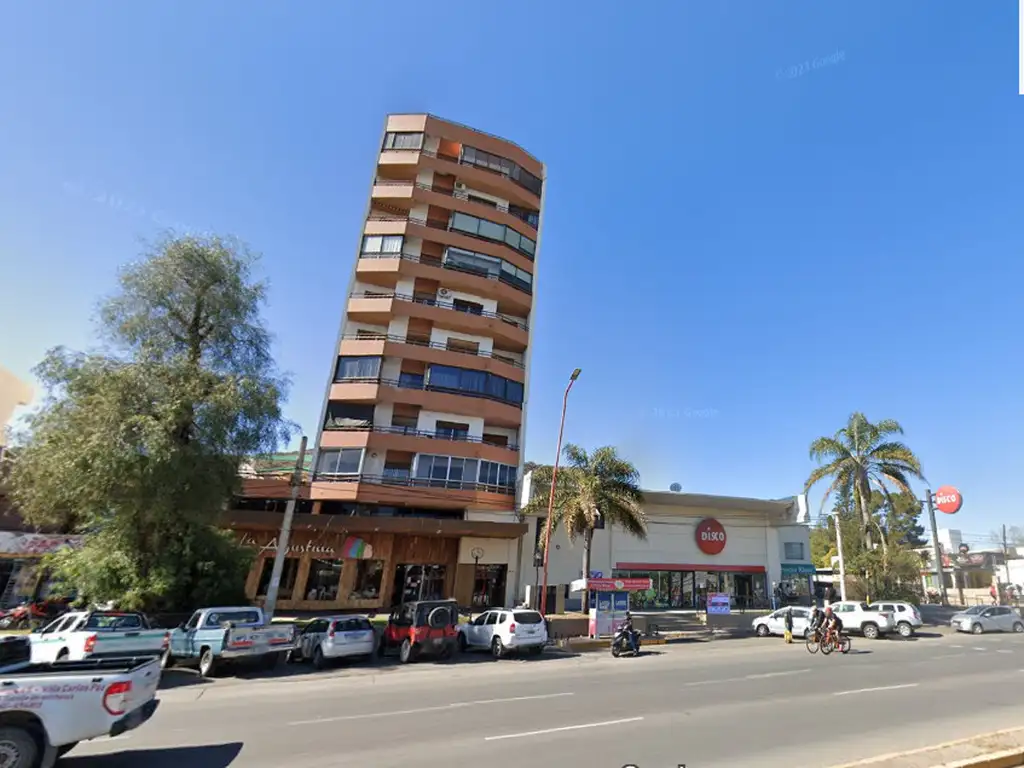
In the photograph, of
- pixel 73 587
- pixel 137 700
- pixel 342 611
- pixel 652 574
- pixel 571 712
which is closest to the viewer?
pixel 137 700

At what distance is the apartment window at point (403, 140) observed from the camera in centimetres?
4131

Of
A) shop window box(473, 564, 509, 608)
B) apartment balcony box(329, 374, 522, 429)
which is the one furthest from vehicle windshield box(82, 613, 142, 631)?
shop window box(473, 564, 509, 608)

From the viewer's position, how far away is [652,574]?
3559cm

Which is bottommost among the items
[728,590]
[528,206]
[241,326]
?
[728,590]

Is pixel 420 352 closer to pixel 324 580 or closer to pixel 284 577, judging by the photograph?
pixel 324 580

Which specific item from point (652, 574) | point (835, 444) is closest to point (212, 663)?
point (652, 574)

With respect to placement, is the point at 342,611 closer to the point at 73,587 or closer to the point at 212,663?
the point at 73,587

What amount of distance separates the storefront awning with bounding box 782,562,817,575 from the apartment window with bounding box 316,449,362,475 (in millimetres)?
31006

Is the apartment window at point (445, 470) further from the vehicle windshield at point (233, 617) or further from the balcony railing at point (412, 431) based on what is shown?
the vehicle windshield at point (233, 617)

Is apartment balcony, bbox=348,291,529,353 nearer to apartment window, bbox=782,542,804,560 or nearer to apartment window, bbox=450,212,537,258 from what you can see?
apartment window, bbox=450,212,537,258

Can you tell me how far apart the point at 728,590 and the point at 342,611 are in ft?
85.1

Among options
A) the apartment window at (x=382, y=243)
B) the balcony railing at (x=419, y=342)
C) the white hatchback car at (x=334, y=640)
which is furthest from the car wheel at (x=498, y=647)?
the apartment window at (x=382, y=243)

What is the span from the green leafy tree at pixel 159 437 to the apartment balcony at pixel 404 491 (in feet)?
23.9

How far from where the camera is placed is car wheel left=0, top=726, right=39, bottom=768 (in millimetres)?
6043
